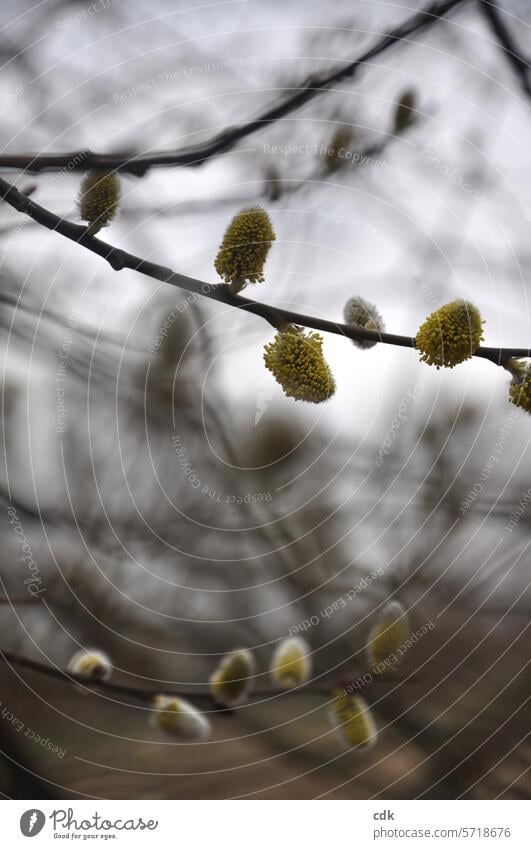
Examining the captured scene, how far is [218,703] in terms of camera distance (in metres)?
0.41

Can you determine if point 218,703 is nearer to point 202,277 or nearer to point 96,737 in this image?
Answer: point 96,737

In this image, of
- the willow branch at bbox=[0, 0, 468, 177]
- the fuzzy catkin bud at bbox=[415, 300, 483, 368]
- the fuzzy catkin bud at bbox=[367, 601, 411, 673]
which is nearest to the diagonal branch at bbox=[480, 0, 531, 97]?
the willow branch at bbox=[0, 0, 468, 177]

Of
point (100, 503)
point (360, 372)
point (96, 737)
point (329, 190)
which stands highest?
point (329, 190)

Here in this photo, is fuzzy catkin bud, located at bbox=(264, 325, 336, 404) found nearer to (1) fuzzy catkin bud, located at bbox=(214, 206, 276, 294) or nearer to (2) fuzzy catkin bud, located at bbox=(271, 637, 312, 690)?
(1) fuzzy catkin bud, located at bbox=(214, 206, 276, 294)

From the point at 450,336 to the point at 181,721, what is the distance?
0.94 feet

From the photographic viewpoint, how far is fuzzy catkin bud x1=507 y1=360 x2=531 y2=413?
37 cm

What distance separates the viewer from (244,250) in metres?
0.36

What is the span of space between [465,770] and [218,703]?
173 mm

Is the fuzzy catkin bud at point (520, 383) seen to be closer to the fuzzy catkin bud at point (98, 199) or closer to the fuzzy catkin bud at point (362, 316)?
the fuzzy catkin bud at point (362, 316)

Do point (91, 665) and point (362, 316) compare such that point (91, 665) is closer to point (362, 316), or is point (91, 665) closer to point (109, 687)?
point (109, 687)

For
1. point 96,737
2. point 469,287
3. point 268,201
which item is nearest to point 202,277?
point 268,201

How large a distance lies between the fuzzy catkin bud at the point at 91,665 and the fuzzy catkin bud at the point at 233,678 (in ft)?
0.22

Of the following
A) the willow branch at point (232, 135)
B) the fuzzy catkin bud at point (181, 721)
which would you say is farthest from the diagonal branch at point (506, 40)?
the fuzzy catkin bud at point (181, 721)

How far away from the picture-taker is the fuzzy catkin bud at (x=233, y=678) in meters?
0.41
